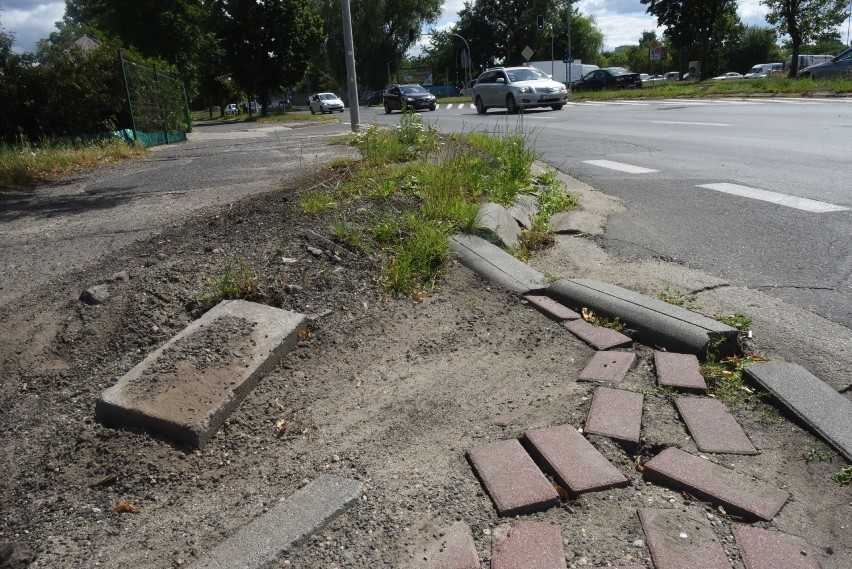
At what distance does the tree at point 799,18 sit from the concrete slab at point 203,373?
128ft

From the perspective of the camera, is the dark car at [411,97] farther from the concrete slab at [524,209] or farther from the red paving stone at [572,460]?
the red paving stone at [572,460]

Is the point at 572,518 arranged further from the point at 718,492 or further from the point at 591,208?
the point at 591,208

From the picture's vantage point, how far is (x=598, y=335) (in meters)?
3.23

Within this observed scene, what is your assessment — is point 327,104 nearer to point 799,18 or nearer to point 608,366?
point 799,18

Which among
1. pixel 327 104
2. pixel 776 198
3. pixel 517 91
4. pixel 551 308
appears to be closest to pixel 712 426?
pixel 551 308

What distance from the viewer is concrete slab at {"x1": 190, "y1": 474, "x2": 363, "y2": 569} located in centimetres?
189

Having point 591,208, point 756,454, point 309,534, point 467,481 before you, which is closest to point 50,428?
point 309,534

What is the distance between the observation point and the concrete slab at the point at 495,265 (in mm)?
3866

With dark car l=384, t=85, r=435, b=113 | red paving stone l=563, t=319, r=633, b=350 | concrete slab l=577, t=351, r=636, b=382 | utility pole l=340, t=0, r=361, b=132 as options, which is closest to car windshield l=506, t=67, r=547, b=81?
dark car l=384, t=85, r=435, b=113

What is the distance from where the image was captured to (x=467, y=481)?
7.17 ft

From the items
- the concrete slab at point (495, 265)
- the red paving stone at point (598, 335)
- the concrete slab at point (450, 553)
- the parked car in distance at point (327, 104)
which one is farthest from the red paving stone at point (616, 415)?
the parked car in distance at point (327, 104)

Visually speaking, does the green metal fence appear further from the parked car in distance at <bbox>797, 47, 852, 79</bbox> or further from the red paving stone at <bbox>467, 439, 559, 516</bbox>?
the parked car in distance at <bbox>797, 47, 852, 79</bbox>

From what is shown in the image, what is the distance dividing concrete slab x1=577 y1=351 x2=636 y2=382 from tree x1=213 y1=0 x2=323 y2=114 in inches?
1702

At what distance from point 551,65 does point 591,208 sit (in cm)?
5160
